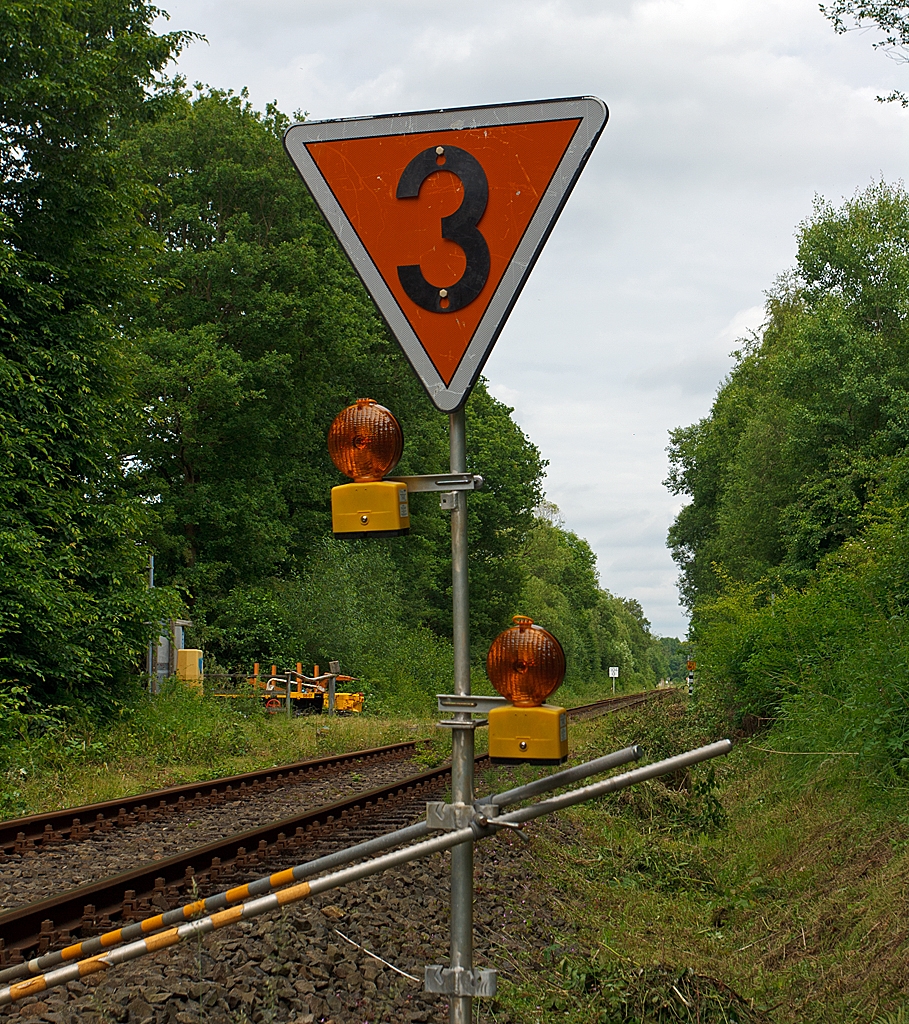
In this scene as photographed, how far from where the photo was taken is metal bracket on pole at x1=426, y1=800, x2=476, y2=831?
241cm

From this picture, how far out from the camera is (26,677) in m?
13.9

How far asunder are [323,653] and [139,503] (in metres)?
13.1

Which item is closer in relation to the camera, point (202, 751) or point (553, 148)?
point (553, 148)

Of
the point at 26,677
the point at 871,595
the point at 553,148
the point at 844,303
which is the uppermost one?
the point at 844,303

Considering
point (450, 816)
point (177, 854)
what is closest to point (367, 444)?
point (450, 816)

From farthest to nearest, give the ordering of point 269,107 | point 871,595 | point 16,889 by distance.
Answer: point 269,107 → point 871,595 → point 16,889

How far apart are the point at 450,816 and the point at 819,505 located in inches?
1234

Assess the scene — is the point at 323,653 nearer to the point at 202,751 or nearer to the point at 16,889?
the point at 202,751

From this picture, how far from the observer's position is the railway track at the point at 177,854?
5.14 m

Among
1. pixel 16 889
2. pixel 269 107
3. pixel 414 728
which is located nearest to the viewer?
pixel 16 889

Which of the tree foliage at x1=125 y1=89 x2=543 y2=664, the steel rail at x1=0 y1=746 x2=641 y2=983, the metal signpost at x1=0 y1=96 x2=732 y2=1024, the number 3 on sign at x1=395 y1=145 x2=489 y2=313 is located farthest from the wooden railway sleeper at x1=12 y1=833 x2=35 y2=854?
the tree foliage at x1=125 y1=89 x2=543 y2=664

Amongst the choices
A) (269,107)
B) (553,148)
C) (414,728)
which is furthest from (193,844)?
(269,107)

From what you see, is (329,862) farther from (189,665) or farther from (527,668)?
(189,665)

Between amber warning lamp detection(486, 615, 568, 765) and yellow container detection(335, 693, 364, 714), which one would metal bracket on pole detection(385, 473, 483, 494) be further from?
yellow container detection(335, 693, 364, 714)
